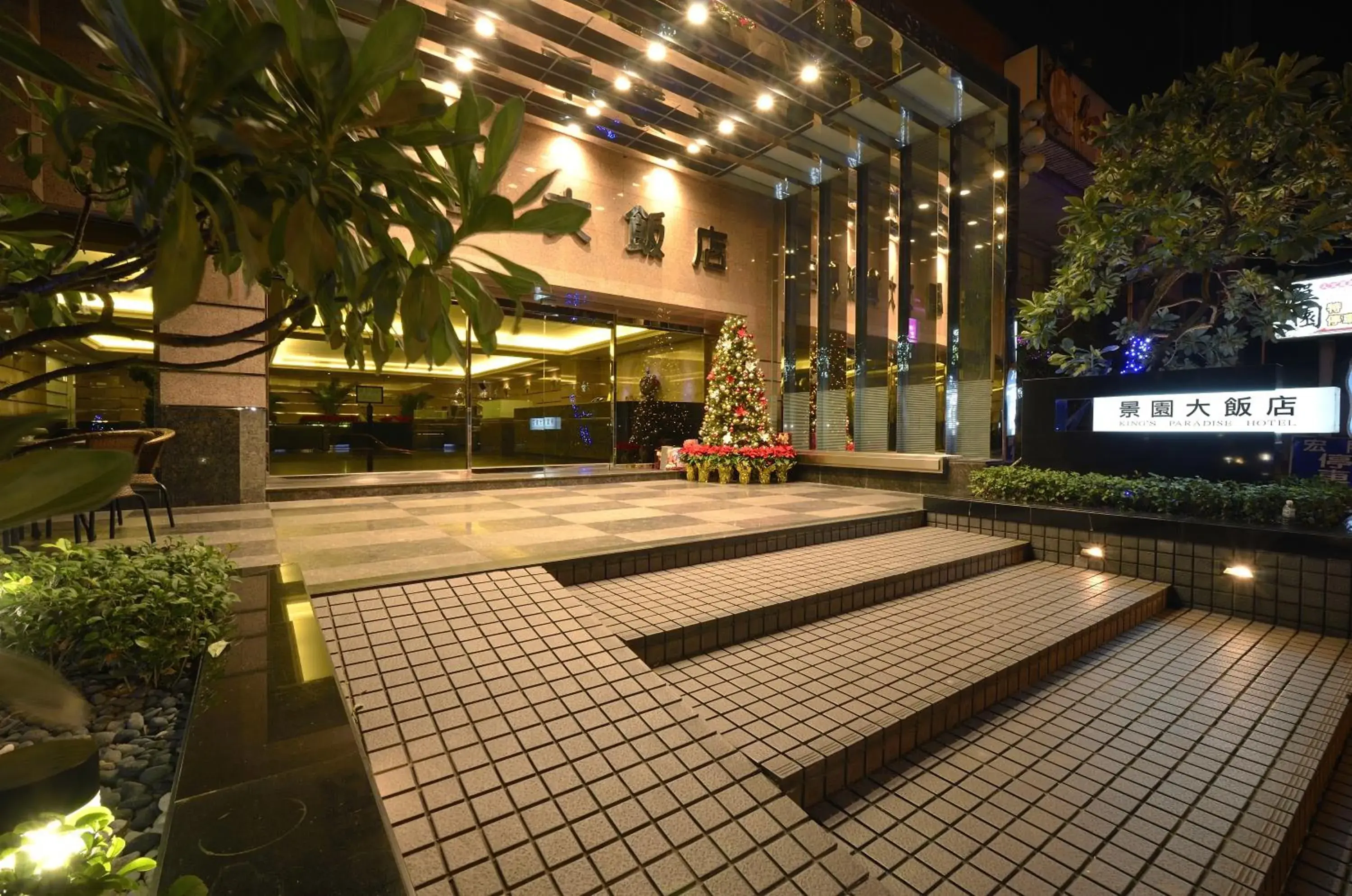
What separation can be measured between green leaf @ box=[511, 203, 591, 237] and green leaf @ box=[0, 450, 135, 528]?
507 millimetres

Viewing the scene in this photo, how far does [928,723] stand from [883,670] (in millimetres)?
350

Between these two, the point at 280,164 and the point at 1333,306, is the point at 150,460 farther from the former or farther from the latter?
the point at 1333,306

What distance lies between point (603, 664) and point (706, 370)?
8654mm

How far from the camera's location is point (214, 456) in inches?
236

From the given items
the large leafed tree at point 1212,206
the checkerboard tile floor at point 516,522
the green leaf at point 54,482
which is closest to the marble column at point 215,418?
the checkerboard tile floor at point 516,522

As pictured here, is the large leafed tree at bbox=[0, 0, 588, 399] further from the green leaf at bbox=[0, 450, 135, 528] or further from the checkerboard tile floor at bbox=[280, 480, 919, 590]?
the checkerboard tile floor at bbox=[280, 480, 919, 590]

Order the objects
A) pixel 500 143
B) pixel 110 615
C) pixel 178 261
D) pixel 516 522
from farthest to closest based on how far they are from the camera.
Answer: pixel 516 522
pixel 110 615
pixel 500 143
pixel 178 261

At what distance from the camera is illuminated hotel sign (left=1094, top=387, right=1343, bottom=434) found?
4.48m

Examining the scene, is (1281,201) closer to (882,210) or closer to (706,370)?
(882,210)

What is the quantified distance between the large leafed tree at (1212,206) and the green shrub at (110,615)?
6861 mm

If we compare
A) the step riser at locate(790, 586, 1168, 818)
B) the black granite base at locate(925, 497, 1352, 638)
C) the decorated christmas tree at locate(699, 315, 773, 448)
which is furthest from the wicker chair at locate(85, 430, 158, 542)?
the decorated christmas tree at locate(699, 315, 773, 448)

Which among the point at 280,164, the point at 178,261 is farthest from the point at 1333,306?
the point at 178,261

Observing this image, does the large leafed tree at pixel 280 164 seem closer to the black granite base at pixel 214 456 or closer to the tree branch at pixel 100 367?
the tree branch at pixel 100 367

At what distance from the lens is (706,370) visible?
10734mm
